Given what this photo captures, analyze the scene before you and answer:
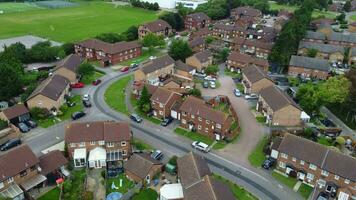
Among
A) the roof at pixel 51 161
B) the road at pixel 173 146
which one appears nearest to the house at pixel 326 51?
the road at pixel 173 146

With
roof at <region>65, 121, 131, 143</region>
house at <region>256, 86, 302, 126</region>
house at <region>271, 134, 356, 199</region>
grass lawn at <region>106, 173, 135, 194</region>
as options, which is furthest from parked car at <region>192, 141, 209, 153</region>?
house at <region>256, 86, 302, 126</region>

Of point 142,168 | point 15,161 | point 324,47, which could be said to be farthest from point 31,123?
point 324,47

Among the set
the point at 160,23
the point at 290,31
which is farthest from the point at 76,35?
the point at 290,31

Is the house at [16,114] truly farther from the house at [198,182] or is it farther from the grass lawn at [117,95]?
the house at [198,182]

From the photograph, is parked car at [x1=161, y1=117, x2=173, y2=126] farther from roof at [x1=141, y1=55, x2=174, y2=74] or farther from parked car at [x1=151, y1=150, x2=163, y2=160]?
roof at [x1=141, y1=55, x2=174, y2=74]

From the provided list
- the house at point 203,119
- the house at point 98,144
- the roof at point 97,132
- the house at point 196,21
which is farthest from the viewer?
the house at point 196,21

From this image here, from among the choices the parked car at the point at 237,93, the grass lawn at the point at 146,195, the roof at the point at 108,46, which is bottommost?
the grass lawn at the point at 146,195

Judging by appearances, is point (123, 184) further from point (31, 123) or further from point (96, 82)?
point (96, 82)
